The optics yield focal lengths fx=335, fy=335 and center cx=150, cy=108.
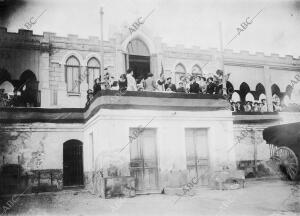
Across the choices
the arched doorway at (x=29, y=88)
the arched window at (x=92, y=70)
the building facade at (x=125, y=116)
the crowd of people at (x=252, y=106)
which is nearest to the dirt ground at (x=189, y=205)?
the building facade at (x=125, y=116)

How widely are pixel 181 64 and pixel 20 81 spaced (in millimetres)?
10146

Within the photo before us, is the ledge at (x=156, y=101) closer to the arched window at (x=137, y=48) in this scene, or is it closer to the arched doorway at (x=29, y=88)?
the arched doorway at (x=29, y=88)

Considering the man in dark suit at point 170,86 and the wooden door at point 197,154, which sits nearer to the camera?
the wooden door at point 197,154

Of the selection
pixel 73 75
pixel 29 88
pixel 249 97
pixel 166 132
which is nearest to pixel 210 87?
pixel 166 132

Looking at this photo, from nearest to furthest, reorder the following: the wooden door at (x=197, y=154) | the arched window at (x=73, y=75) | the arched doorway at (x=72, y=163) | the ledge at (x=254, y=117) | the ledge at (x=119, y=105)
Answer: the ledge at (x=119, y=105)
the wooden door at (x=197, y=154)
the arched doorway at (x=72, y=163)
the arched window at (x=73, y=75)
the ledge at (x=254, y=117)

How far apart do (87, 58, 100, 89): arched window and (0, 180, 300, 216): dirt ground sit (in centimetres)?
944

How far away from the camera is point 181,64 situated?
73.5 ft

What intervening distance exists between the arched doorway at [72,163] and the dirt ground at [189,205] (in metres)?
5.69

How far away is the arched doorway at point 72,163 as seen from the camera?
1806 cm

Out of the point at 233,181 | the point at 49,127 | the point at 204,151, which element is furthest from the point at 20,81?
the point at 233,181

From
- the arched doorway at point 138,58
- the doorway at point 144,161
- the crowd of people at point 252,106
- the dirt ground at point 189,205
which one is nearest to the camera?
the dirt ground at point 189,205

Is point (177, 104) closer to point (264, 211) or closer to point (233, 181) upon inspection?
point (233, 181)

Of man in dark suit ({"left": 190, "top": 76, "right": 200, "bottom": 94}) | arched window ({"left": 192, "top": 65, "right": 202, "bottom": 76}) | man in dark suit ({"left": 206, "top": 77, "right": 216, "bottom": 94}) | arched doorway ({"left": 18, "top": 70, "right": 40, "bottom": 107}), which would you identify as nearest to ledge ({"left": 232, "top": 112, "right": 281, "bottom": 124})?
arched window ({"left": 192, "top": 65, "right": 202, "bottom": 76})

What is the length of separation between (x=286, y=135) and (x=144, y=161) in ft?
21.7
